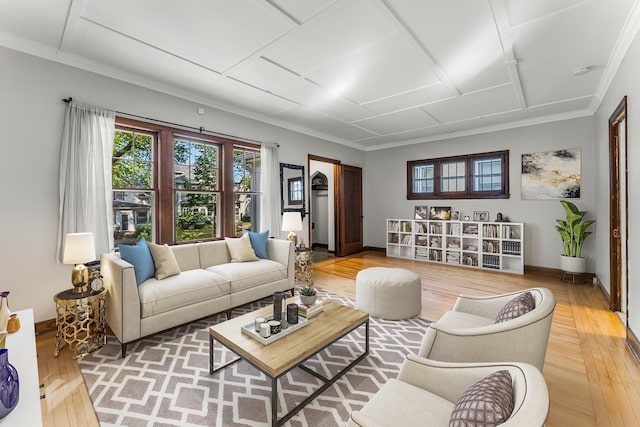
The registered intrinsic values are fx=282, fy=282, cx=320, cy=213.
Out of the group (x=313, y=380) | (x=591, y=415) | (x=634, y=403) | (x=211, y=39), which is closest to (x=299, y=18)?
(x=211, y=39)

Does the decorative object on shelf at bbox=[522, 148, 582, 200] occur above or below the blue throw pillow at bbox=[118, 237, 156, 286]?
above

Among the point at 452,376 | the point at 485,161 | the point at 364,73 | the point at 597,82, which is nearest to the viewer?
the point at 452,376

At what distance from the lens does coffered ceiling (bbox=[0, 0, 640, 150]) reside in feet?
7.22

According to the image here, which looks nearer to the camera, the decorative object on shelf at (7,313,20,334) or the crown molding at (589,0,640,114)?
the decorative object on shelf at (7,313,20,334)

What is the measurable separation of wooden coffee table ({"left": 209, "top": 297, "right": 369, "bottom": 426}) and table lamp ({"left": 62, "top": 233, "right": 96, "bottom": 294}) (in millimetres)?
1403

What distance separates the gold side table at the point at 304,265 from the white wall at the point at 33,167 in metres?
2.82

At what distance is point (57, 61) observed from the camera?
2830mm

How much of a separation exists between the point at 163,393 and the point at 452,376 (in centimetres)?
185

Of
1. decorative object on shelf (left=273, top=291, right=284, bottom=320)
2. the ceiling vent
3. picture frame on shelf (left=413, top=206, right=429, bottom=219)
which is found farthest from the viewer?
picture frame on shelf (left=413, top=206, right=429, bottom=219)

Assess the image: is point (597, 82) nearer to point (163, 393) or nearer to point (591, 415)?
point (591, 415)

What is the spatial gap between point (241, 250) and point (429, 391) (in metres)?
2.90

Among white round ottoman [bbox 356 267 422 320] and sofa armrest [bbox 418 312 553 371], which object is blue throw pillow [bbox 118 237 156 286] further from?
sofa armrest [bbox 418 312 553 371]

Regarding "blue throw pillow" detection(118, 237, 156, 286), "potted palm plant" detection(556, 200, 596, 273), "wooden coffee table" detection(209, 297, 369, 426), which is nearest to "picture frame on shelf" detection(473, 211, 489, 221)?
"potted palm plant" detection(556, 200, 596, 273)

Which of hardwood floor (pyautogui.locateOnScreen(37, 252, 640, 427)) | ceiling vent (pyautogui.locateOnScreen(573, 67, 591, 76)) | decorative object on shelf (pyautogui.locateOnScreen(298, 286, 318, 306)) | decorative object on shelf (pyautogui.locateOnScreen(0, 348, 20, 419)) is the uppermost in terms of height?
ceiling vent (pyautogui.locateOnScreen(573, 67, 591, 76))
